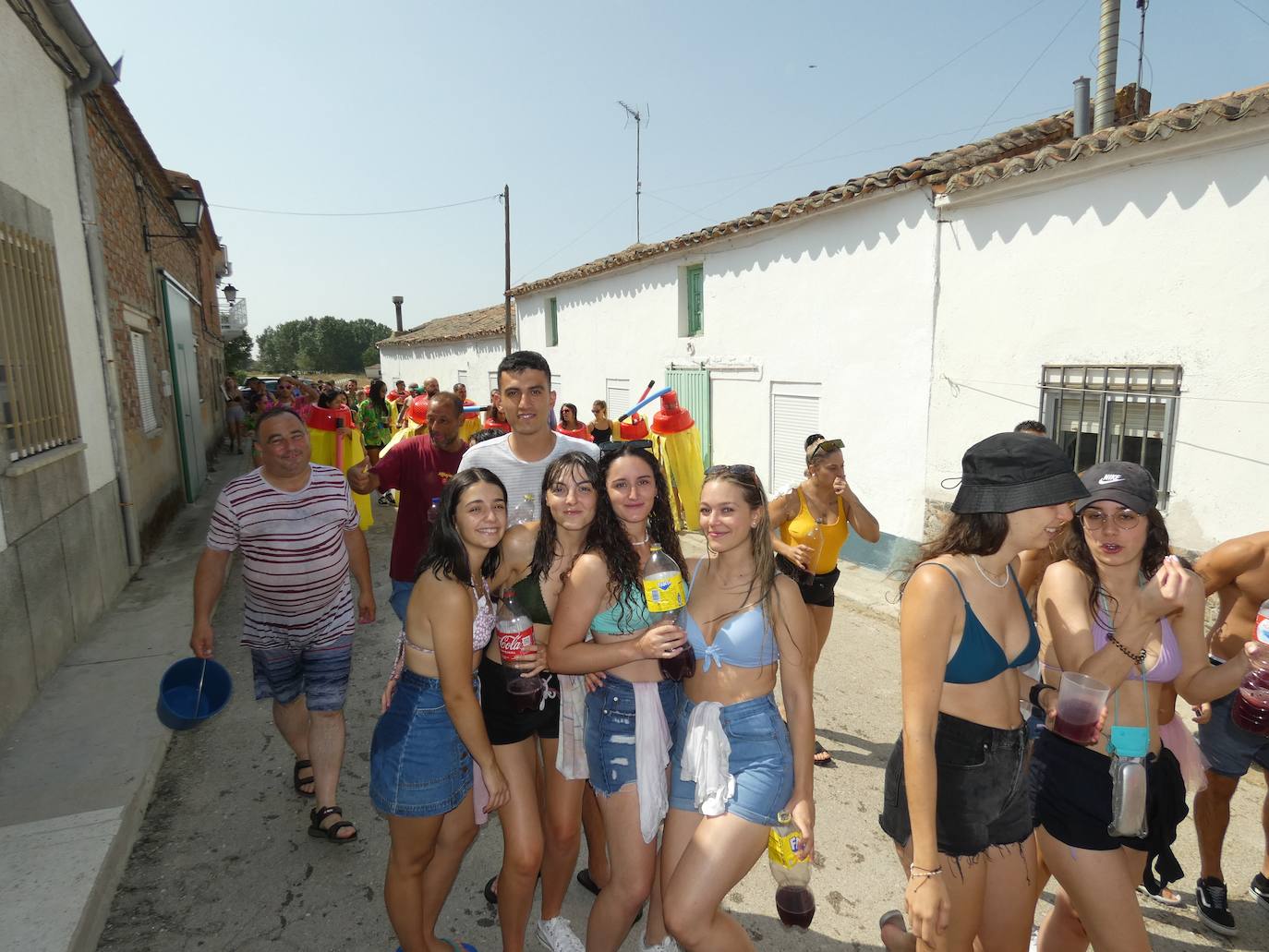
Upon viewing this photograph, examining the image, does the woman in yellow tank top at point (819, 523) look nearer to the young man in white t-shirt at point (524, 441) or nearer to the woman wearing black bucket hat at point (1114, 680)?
the young man in white t-shirt at point (524, 441)

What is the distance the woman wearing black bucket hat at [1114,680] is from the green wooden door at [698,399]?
8.58 metres

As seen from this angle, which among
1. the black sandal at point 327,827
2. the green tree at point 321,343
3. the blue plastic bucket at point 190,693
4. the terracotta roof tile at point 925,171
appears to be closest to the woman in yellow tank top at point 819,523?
the black sandal at point 327,827

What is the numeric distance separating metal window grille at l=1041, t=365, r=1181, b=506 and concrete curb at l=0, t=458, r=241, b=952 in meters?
6.80

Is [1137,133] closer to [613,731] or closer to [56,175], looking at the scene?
[613,731]

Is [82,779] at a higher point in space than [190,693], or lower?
lower

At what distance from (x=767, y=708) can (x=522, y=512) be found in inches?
59.7

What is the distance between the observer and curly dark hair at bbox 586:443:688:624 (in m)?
2.57

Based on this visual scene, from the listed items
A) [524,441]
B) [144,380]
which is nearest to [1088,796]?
[524,441]

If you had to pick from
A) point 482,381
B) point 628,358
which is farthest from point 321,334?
point 628,358

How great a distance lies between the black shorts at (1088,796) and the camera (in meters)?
2.18

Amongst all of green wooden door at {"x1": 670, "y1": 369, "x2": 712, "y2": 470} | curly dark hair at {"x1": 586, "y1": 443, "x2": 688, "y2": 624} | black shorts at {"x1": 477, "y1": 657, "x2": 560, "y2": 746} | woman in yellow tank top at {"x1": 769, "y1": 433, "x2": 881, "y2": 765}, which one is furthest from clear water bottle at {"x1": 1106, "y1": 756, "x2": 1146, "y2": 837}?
green wooden door at {"x1": 670, "y1": 369, "x2": 712, "y2": 470}

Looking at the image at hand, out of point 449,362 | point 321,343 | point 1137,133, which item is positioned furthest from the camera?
point 321,343

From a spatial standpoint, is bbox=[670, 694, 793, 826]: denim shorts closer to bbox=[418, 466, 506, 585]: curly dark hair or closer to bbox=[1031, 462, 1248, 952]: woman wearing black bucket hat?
bbox=[1031, 462, 1248, 952]: woman wearing black bucket hat

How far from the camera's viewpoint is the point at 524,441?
3.51 metres
